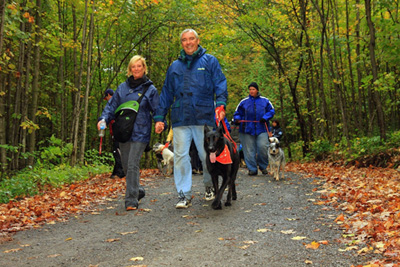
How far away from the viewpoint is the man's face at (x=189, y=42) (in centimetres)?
618

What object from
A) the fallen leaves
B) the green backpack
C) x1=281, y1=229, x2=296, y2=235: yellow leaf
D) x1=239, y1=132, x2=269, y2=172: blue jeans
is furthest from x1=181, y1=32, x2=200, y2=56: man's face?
x1=239, y1=132, x2=269, y2=172: blue jeans

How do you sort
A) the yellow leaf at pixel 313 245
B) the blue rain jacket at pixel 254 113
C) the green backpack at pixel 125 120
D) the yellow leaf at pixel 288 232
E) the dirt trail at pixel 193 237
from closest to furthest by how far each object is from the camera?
the dirt trail at pixel 193 237, the yellow leaf at pixel 313 245, the yellow leaf at pixel 288 232, the green backpack at pixel 125 120, the blue rain jacket at pixel 254 113

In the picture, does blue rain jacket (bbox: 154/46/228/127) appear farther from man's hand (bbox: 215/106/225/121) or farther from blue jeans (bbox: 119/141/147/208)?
blue jeans (bbox: 119/141/147/208)

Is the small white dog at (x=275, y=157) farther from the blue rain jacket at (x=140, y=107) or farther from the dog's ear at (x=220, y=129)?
the blue rain jacket at (x=140, y=107)

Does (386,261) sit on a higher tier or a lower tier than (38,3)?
lower

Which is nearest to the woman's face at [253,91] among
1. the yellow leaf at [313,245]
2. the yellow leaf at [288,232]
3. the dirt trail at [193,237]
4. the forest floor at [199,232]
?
the forest floor at [199,232]

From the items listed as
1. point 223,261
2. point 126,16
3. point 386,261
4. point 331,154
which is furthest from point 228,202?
point 126,16

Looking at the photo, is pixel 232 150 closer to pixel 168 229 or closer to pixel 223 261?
pixel 168 229

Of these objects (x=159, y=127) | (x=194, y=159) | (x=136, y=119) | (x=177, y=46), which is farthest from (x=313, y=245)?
(x=177, y=46)

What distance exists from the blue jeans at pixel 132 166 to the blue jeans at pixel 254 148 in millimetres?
5004

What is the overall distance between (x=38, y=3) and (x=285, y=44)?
33.7 ft

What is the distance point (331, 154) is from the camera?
13.6 metres

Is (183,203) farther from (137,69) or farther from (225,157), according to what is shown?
(137,69)

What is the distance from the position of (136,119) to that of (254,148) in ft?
17.5
